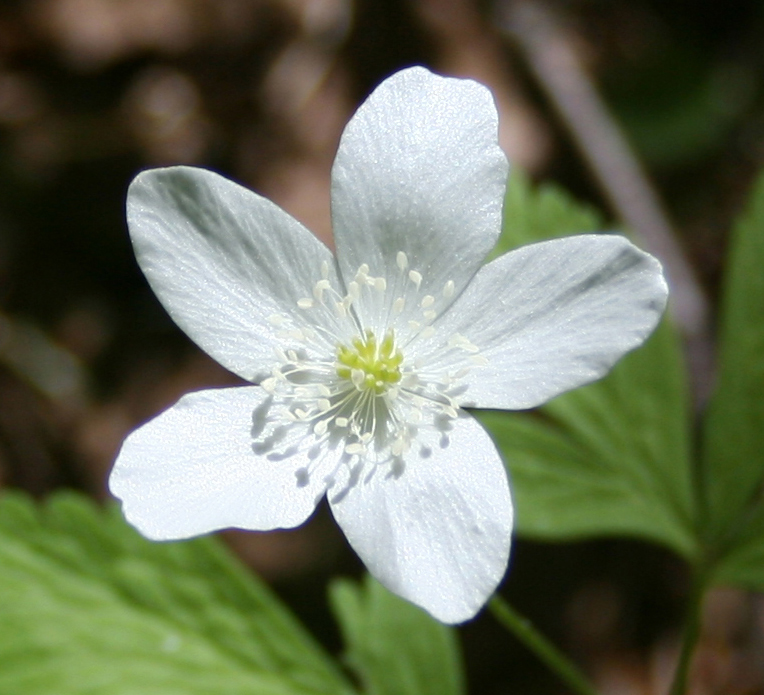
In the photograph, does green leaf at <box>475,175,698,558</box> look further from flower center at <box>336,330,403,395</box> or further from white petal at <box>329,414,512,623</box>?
white petal at <box>329,414,512,623</box>

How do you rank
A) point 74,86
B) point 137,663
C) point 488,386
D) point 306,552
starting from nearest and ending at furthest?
point 488,386 → point 137,663 → point 306,552 → point 74,86

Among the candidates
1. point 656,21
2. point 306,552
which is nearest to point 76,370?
point 306,552

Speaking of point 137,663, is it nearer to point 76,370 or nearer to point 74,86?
point 76,370

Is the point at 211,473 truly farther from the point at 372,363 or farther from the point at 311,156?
the point at 311,156

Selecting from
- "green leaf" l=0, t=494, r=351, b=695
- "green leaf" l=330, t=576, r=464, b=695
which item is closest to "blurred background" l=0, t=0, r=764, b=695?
"green leaf" l=330, t=576, r=464, b=695

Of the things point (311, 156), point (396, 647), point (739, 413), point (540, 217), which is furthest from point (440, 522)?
point (311, 156)

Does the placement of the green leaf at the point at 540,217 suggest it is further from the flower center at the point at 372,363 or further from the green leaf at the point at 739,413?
the flower center at the point at 372,363

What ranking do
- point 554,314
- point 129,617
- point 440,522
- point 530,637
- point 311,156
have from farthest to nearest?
1. point 311,156
2. point 129,617
3. point 530,637
4. point 554,314
5. point 440,522
